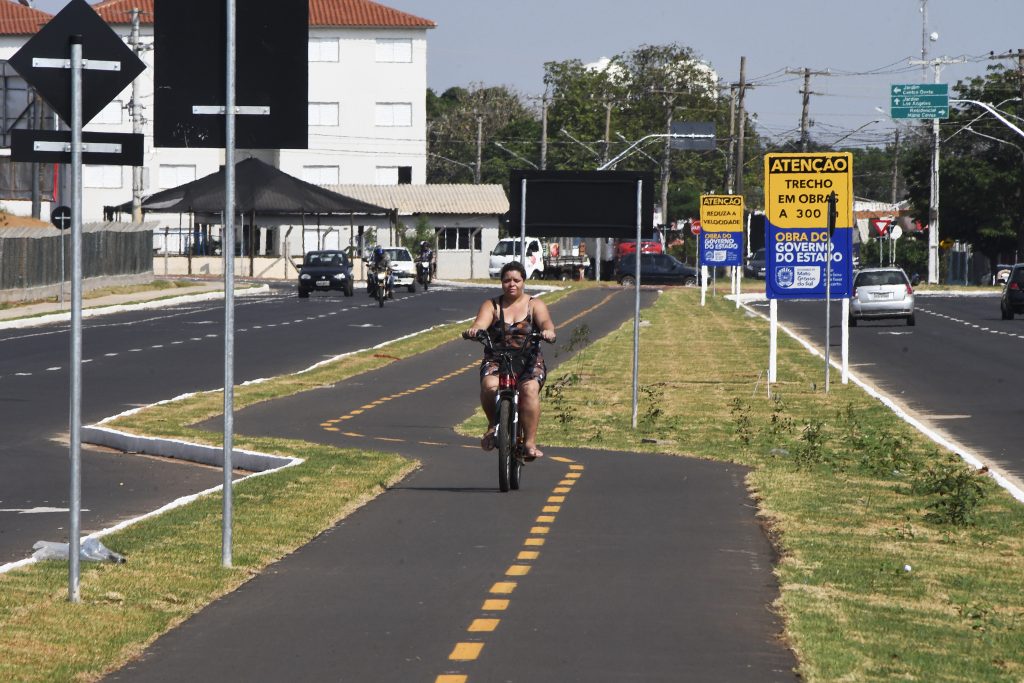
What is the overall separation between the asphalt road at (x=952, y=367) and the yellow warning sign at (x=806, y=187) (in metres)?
2.70

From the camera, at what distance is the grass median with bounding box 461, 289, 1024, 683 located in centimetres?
885

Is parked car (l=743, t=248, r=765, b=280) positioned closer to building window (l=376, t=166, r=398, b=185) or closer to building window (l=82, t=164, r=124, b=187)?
building window (l=376, t=166, r=398, b=185)

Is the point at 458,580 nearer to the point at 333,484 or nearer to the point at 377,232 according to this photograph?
the point at 333,484

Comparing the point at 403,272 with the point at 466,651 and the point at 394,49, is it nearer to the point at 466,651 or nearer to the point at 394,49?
the point at 394,49

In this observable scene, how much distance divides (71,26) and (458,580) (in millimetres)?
3564

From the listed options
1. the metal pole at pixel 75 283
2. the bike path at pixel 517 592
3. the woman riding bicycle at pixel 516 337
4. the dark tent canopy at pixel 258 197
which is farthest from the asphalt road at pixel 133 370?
the dark tent canopy at pixel 258 197

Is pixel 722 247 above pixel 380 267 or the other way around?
above

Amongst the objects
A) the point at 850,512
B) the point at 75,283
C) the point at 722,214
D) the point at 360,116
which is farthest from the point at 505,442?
the point at 360,116

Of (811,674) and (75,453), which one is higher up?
(75,453)

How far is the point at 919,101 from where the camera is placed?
81.3 metres

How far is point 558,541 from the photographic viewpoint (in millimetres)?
12375

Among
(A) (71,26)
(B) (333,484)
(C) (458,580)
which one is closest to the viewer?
(A) (71,26)

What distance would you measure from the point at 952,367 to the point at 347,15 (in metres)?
82.8

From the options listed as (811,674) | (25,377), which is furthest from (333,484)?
(25,377)
